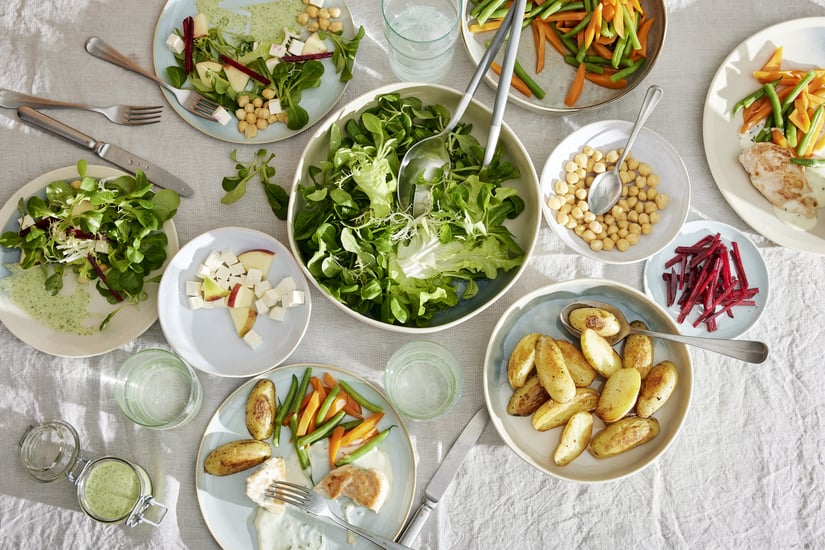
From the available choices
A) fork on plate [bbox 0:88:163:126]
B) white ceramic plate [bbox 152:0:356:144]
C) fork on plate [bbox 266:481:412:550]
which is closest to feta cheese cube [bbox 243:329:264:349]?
fork on plate [bbox 266:481:412:550]

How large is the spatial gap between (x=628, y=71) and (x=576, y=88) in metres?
0.14

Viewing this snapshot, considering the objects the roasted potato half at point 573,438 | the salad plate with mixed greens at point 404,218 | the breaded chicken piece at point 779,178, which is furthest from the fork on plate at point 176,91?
the breaded chicken piece at point 779,178

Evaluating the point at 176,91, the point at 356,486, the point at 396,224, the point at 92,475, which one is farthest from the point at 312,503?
the point at 176,91

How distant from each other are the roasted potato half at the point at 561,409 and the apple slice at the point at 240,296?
78 cm

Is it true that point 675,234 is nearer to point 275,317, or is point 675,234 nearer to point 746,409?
point 746,409

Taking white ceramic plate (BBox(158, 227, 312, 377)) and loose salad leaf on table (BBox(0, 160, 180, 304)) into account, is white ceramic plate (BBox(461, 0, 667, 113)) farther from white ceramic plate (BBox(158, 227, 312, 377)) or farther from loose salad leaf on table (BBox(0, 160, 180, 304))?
loose salad leaf on table (BBox(0, 160, 180, 304))

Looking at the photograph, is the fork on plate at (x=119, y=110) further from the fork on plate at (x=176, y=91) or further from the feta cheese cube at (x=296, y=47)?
the feta cheese cube at (x=296, y=47)

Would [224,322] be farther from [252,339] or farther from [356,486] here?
[356,486]

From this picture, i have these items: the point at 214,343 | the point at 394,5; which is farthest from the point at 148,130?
the point at 394,5

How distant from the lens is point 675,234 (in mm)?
1613

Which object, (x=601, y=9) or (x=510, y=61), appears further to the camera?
(x=601, y=9)

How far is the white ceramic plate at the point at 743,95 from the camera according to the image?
1.68 m

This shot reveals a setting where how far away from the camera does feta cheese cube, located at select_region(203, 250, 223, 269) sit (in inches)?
62.4

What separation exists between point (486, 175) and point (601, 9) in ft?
1.73
